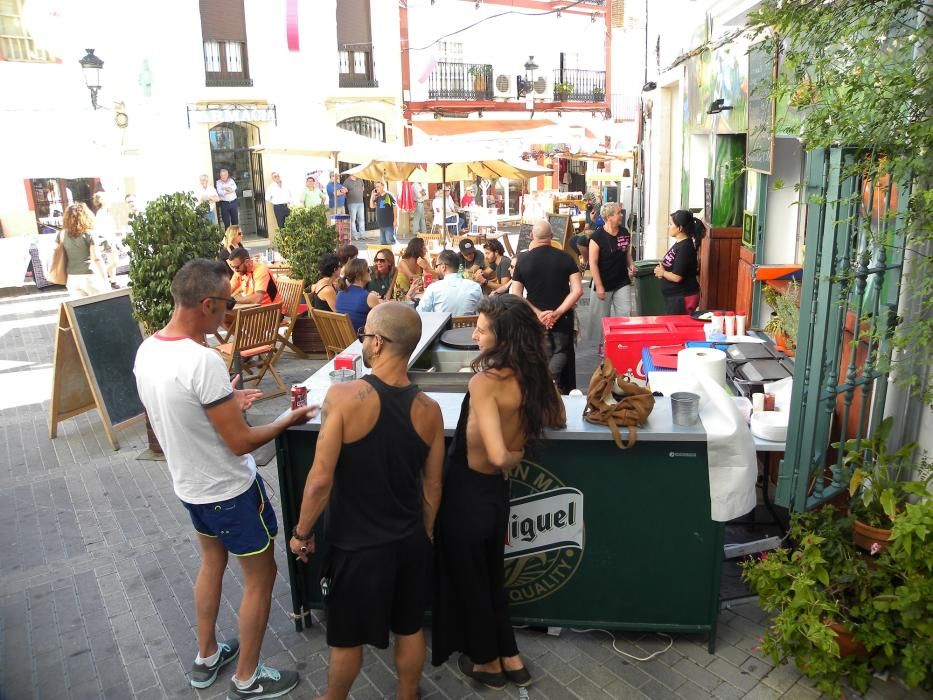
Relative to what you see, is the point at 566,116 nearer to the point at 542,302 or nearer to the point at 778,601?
the point at 542,302

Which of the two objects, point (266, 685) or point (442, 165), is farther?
point (442, 165)

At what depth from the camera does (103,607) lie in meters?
4.24

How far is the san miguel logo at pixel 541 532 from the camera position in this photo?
11.6 feet

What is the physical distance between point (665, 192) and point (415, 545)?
1070cm

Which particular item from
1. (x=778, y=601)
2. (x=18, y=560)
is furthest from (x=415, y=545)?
(x=18, y=560)

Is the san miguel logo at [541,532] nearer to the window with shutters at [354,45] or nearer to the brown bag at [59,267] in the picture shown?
the brown bag at [59,267]

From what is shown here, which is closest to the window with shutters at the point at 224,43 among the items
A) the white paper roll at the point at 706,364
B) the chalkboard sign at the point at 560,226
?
the chalkboard sign at the point at 560,226

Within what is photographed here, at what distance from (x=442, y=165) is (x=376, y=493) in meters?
9.87

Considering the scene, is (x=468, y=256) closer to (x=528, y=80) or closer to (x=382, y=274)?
(x=382, y=274)

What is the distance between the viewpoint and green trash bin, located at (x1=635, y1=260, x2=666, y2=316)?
9.55m

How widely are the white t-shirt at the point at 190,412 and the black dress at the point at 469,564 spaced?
2.87 feet

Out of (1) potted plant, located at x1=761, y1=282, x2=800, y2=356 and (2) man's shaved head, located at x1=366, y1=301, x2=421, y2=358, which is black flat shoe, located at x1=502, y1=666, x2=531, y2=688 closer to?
(2) man's shaved head, located at x1=366, y1=301, x2=421, y2=358

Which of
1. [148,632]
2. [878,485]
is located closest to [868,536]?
[878,485]

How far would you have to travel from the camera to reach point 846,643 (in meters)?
3.30
